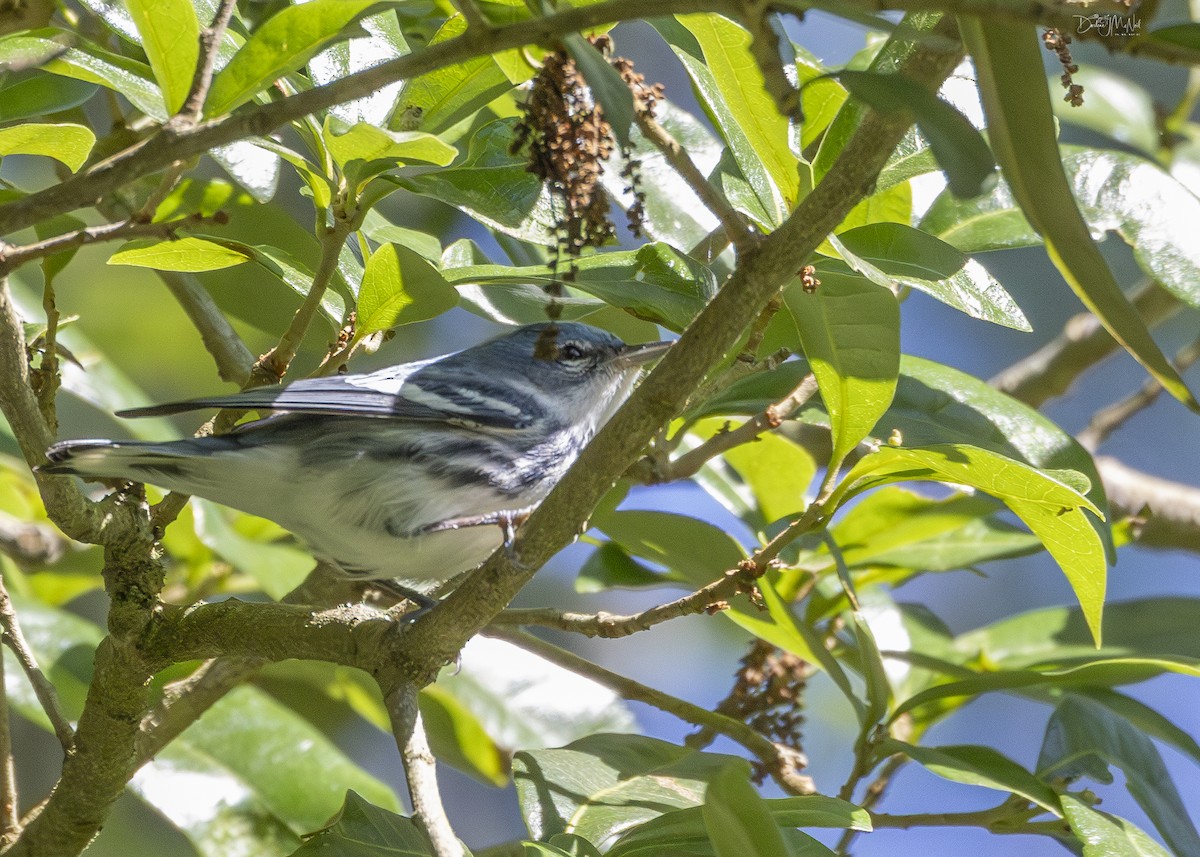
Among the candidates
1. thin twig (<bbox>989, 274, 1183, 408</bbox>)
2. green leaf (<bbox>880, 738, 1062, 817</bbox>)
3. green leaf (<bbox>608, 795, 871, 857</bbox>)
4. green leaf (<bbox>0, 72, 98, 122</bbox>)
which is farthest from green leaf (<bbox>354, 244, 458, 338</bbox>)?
thin twig (<bbox>989, 274, 1183, 408</bbox>)

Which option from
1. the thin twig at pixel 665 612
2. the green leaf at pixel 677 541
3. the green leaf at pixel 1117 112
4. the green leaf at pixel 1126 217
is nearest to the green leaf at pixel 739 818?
the thin twig at pixel 665 612

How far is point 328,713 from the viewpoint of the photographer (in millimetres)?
4406

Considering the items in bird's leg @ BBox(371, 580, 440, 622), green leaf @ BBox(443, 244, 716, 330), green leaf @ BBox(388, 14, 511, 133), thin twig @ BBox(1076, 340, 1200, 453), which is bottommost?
bird's leg @ BBox(371, 580, 440, 622)

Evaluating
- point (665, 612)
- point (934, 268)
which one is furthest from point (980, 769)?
point (934, 268)

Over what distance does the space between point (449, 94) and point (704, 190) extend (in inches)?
27.9

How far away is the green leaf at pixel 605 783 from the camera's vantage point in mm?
1806

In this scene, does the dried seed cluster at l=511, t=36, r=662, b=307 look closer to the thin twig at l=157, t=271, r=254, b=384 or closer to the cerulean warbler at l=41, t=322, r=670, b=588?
the cerulean warbler at l=41, t=322, r=670, b=588

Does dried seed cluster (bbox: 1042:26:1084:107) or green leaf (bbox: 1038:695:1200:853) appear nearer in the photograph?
dried seed cluster (bbox: 1042:26:1084:107)

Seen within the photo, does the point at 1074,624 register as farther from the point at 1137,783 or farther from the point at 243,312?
the point at 243,312

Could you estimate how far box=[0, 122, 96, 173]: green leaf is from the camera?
180cm

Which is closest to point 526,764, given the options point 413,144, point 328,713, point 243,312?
point 413,144

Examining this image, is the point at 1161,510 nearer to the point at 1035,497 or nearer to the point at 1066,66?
the point at 1035,497

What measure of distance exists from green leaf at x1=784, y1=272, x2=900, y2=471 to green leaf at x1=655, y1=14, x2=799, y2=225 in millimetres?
143

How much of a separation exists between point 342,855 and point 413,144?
1009 mm
